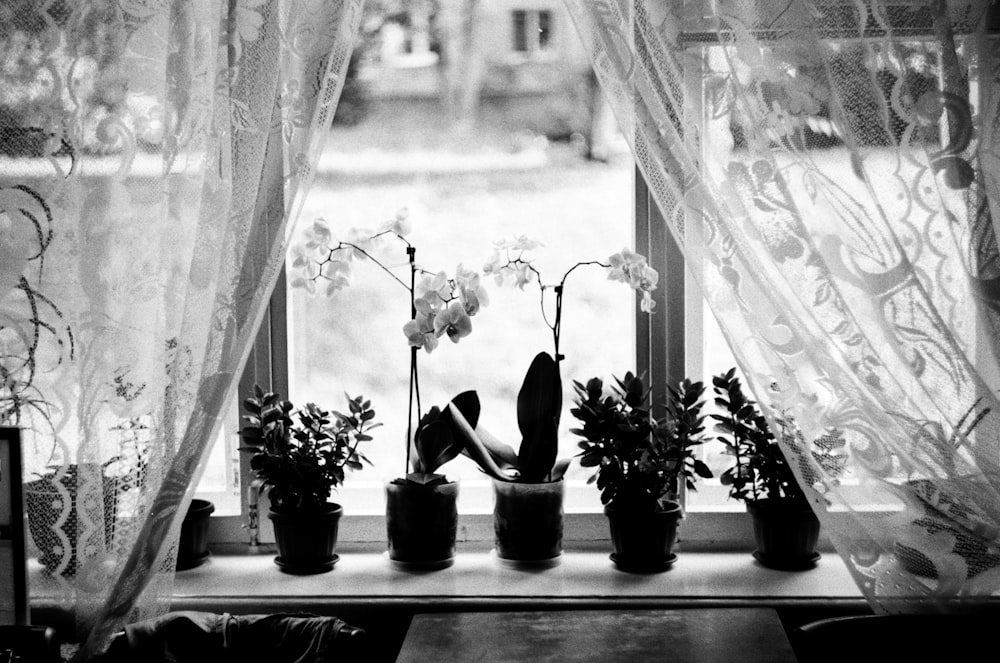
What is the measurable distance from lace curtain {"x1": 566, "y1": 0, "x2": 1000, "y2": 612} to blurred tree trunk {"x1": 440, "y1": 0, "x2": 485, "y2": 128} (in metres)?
0.53

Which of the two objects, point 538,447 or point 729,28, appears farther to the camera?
point 538,447

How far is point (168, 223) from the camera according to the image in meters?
1.88

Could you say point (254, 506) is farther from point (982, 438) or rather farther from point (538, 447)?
point (982, 438)

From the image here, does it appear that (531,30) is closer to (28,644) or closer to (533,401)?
(533,401)

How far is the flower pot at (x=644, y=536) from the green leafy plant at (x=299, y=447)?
54 cm

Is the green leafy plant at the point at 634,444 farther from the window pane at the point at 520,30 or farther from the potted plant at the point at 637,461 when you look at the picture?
the window pane at the point at 520,30

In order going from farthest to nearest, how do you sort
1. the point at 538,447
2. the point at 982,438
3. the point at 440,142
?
the point at 440,142 < the point at 538,447 < the point at 982,438

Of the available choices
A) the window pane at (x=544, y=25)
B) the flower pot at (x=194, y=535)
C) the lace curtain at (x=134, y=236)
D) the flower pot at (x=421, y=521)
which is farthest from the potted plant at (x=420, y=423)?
the window pane at (x=544, y=25)

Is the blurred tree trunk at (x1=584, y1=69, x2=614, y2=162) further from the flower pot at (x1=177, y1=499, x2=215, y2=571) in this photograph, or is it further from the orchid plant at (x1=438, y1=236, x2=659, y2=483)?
the flower pot at (x1=177, y1=499, x2=215, y2=571)

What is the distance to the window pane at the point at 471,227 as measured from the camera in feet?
7.54

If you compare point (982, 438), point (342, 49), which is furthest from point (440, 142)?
point (982, 438)

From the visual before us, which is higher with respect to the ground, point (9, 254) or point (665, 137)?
point (665, 137)

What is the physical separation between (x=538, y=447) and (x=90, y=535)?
0.87m

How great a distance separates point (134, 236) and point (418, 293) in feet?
1.96
